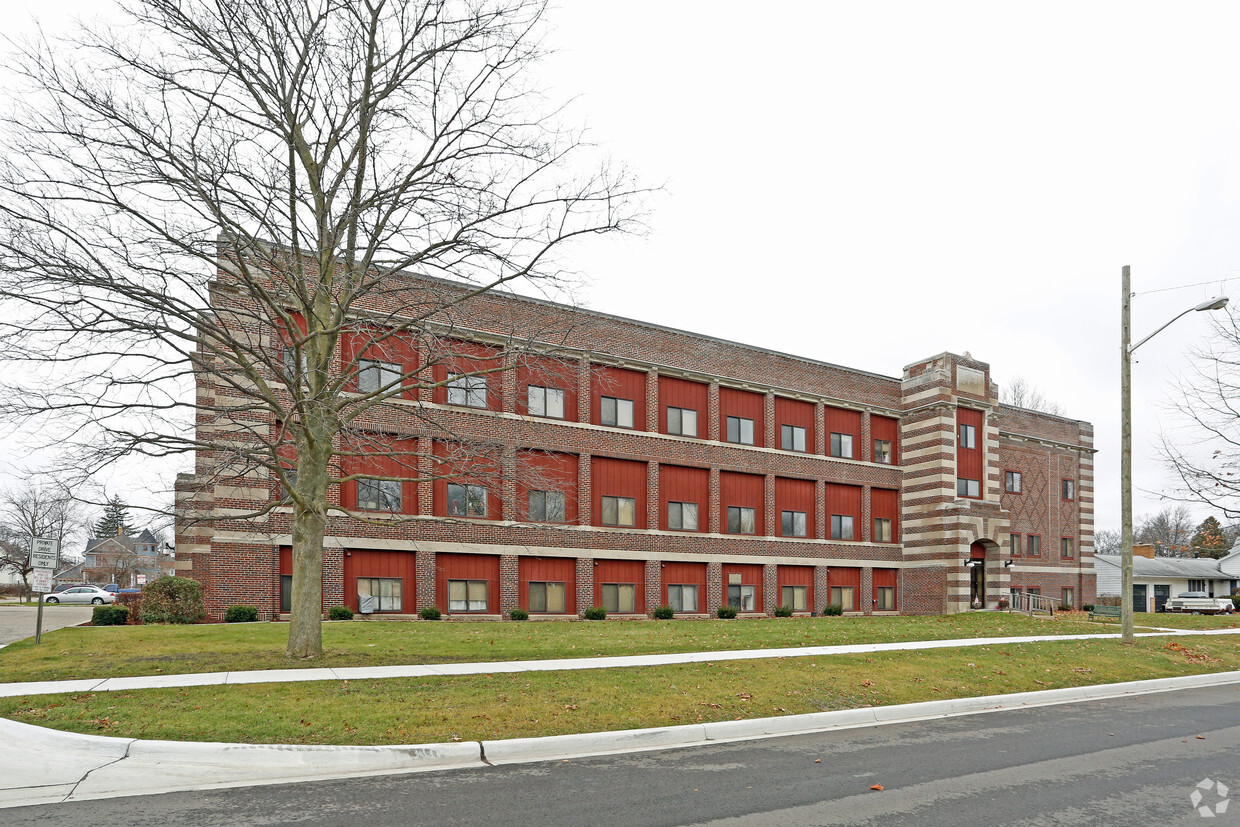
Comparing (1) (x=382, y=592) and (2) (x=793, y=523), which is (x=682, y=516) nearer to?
(2) (x=793, y=523)

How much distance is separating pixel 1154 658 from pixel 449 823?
2002cm

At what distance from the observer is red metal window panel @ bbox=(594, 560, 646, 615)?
33.2 m

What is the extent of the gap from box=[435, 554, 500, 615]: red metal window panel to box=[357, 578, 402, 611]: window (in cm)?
139

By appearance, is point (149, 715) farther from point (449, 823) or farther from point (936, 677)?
point (936, 677)

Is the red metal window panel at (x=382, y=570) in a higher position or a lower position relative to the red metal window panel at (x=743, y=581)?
higher

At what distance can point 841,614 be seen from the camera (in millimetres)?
38719

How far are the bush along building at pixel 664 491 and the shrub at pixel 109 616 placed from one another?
7.00 feet

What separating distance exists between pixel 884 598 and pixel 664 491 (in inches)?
561

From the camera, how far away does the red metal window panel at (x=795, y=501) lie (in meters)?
38.8

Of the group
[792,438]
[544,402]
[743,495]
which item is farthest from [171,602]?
[792,438]

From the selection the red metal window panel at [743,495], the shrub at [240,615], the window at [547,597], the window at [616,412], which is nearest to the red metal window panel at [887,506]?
the red metal window panel at [743,495]

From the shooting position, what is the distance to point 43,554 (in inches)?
714

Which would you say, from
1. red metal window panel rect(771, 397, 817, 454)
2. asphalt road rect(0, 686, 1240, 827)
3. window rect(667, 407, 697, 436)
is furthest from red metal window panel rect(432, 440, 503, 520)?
red metal window panel rect(771, 397, 817, 454)

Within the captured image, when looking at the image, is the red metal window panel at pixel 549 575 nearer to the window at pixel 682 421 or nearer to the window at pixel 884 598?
the window at pixel 682 421
